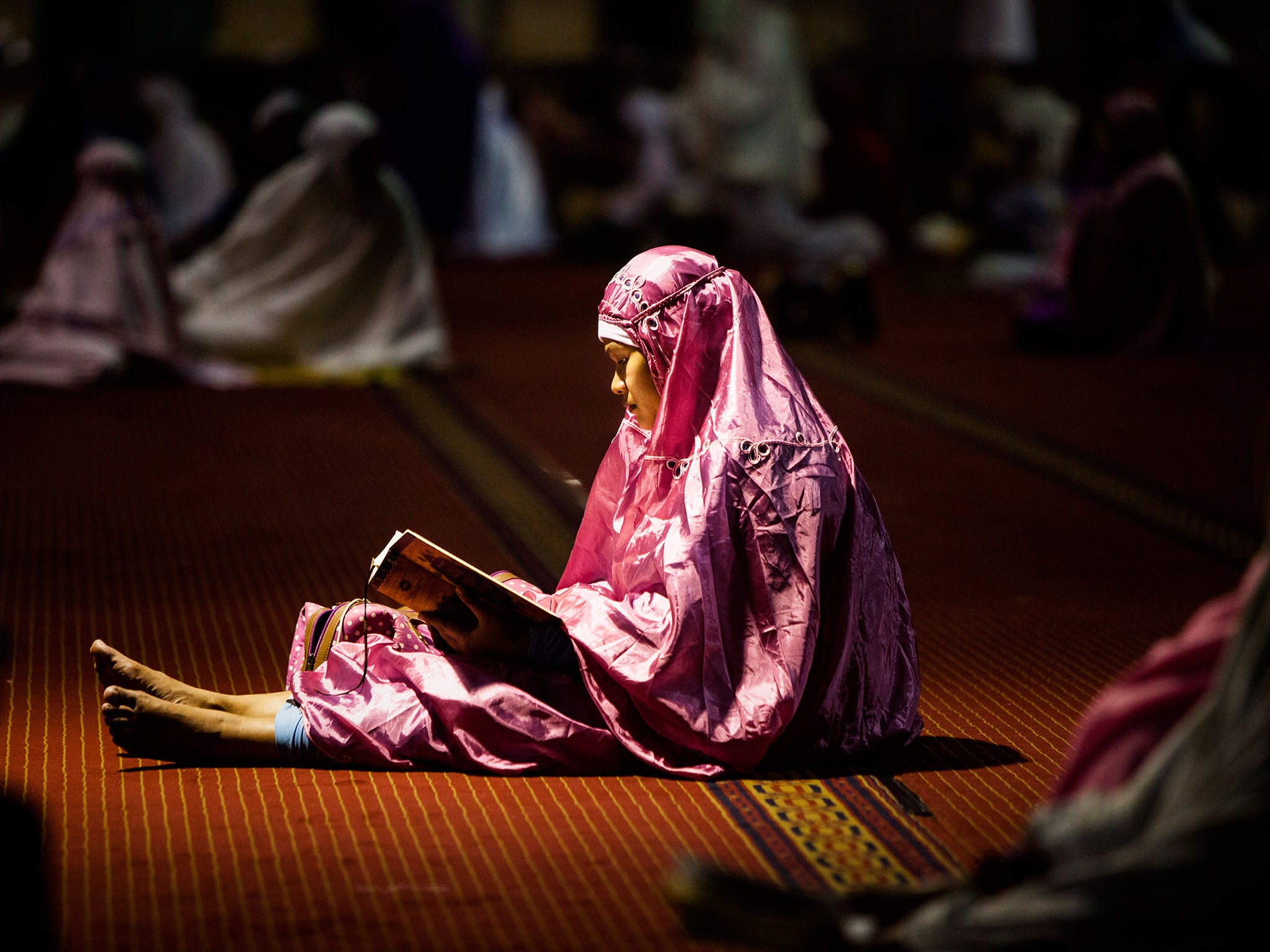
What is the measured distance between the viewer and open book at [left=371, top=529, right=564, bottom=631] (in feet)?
7.94

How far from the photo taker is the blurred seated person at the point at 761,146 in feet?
40.9

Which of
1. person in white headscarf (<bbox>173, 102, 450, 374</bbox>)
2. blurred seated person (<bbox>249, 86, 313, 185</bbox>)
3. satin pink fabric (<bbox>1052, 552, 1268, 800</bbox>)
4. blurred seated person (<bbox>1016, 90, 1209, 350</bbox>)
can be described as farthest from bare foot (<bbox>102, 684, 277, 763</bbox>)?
blurred seated person (<bbox>249, 86, 313, 185</bbox>)

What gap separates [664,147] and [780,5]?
1.41 metres

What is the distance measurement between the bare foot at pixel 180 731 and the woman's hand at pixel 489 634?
0.31 metres

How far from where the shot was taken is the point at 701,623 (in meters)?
2.48

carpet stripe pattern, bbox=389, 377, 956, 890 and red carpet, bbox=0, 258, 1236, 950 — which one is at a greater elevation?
carpet stripe pattern, bbox=389, 377, 956, 890

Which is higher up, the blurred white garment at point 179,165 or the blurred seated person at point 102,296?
the blurred seated person at point 102,296

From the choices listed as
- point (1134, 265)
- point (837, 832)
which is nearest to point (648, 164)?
point (1134, 265)

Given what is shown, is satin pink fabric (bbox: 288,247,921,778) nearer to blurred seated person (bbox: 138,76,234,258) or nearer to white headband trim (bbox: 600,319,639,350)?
white headband trim (bbox: 600,319,639,350)

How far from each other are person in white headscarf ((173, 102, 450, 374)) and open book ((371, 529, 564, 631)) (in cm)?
486

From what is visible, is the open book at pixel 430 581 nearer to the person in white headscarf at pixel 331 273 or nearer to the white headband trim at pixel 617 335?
the white headband trim at pixel 617 335

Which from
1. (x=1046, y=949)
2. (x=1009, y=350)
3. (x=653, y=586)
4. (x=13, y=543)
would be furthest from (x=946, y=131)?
(x=1046, y=949)

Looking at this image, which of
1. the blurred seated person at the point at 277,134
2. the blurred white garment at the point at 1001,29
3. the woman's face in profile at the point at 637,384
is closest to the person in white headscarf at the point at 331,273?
the blurred seated person at the point at 277,134

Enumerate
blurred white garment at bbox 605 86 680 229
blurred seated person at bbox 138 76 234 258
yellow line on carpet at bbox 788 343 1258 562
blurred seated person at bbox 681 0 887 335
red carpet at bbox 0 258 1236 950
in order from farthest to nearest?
blurred white garment at bbox 605 86 680 229
blurred seated person at bbox 681 0 887 335
blurred seated person at bbox 138 76 234 258
yellow line on carpet at bbox 788 343 1258 562
red carpet at bbox 0 258 1236 950
